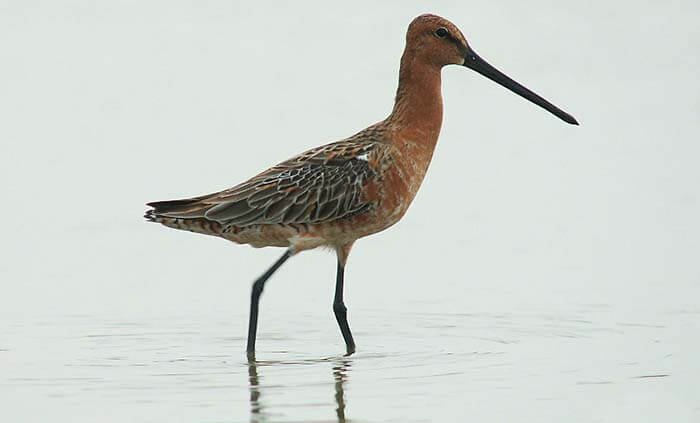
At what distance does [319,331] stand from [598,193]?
3920 millimetres

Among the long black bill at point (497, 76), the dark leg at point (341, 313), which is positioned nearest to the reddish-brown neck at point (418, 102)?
the long black bill at point (497, 76)

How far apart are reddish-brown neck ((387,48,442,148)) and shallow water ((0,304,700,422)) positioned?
4.08 ft

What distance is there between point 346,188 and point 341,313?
31.7 inches

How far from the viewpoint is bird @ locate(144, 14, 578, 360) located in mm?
9227

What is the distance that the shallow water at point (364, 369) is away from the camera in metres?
7.48

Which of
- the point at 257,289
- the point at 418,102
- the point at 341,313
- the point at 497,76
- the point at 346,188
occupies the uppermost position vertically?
the point at 497,76

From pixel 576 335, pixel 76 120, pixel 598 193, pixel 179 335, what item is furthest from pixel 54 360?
pixel 76 120

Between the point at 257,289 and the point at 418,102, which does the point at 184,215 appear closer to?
the point at 257,289

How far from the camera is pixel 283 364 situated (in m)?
8.77

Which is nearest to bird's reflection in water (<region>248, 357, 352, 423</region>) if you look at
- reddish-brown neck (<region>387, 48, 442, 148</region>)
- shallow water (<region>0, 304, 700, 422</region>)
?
shallow water (<region>0, 304, 700, 422</region>)

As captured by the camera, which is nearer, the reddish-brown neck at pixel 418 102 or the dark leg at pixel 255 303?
the dark leg at pixel 255 303

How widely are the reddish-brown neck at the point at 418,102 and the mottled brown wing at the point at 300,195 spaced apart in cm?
28

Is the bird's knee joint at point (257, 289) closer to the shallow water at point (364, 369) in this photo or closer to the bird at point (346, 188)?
the bird at point (346, 188)

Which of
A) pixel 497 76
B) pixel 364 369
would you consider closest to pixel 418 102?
pixel 497 76
